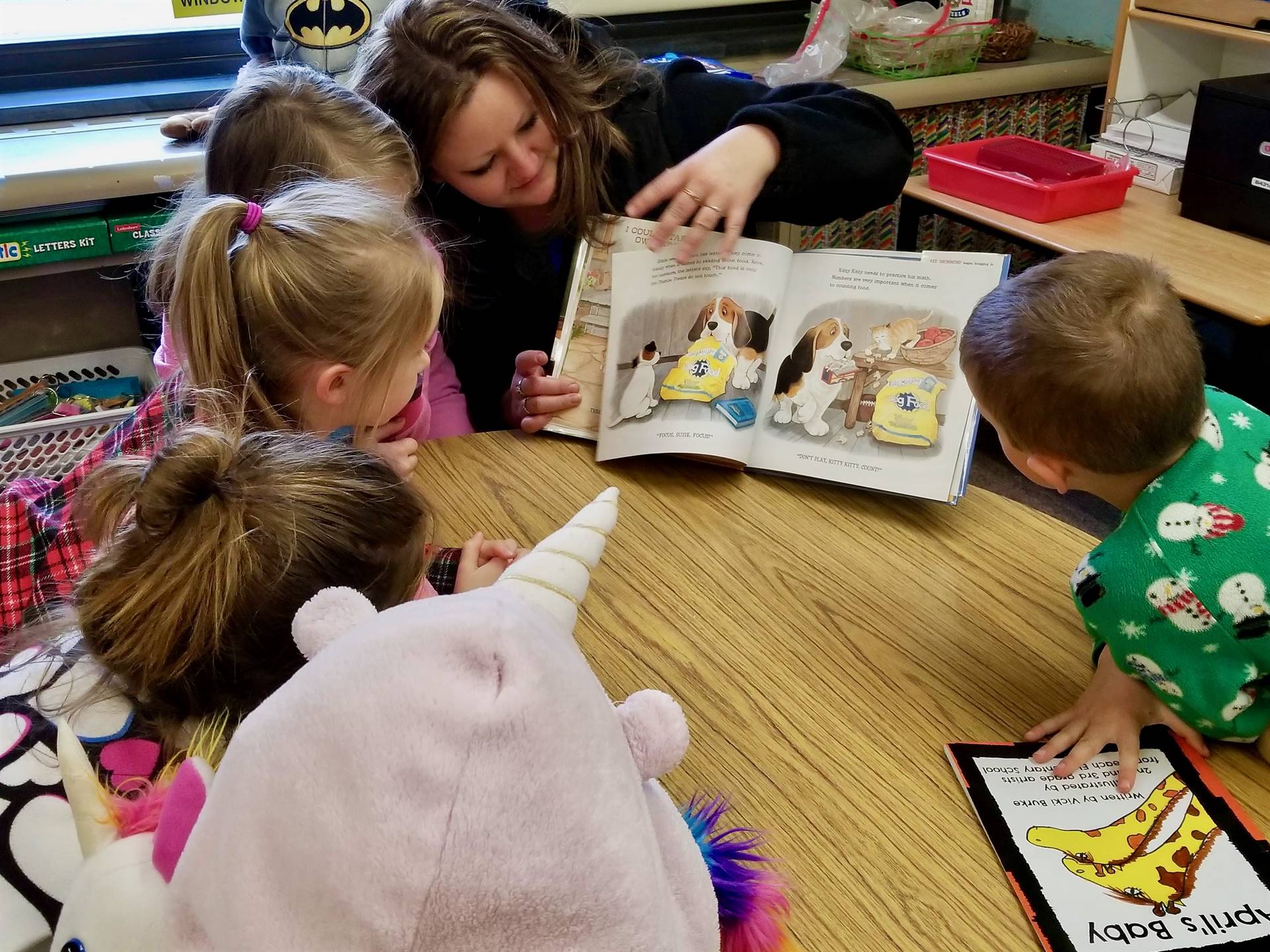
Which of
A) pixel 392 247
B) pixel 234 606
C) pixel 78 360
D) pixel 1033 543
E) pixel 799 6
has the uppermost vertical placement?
pixel 799 6

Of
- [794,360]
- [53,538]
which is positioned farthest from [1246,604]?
[53,538]

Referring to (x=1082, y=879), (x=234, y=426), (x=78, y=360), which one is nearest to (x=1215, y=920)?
(x=1082, y=879)

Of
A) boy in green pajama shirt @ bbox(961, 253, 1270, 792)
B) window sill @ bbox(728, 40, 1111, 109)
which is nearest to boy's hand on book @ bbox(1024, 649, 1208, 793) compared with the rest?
boy in green pajama shirt @ bbox(961, 253, 1270, 792)

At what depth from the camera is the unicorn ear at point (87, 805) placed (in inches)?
18.5

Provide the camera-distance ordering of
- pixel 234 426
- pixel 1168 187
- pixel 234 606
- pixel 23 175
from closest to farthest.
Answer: pixel 234 606 → pixel 234 426 → pixel 23 175 → pixel 1168 187

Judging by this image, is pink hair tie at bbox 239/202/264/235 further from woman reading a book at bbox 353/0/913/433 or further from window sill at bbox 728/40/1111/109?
window sill at bbox 728/40/1111/109

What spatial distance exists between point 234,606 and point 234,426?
19 cm

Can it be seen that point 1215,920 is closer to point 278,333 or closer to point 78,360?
point 278,333

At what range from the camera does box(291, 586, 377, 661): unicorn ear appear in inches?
17.7

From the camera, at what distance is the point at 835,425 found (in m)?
1.05

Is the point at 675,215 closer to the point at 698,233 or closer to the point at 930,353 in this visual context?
the point at 698,233

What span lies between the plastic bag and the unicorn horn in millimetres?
1962

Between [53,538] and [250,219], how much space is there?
37 centimetres

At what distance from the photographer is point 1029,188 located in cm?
189
